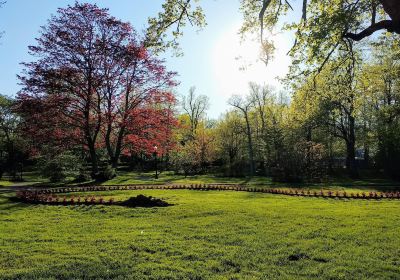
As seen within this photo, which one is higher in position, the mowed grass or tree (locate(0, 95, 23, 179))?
tree (locate(0, 95, 23, 179))

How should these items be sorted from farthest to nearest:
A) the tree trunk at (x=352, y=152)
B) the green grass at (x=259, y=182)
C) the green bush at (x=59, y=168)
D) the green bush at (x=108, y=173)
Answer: the tree trunk at (x=352, y=152), the green bush at (x=59, y=168), the green bush at (x=108, y=173), the green grass at (x=259, y=182)

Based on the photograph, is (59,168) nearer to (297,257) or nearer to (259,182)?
(259,182)

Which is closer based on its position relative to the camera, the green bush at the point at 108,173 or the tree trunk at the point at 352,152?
the green bush at the point at 108,173

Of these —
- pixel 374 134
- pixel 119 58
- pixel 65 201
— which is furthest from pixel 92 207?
pixel 374 134

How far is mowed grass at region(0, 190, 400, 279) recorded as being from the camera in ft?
20.1

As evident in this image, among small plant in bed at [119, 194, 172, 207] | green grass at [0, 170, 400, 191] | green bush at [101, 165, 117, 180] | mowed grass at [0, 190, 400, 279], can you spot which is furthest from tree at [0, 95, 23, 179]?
mowed grass at [0, 190, 400, 279]

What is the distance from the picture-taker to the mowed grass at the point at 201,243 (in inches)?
241

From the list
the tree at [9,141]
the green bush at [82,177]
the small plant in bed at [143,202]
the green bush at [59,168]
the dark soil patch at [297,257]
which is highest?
the tree at [9,141]

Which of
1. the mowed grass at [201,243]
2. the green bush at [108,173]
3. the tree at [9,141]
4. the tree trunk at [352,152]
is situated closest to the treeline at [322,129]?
the tree trunk at [352,152]

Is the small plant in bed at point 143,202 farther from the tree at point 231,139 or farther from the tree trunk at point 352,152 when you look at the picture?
the tree at point 231,139

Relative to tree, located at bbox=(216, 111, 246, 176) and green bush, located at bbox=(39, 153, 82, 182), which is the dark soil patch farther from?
tree, located at bbox=(216, 111, 246, 176)

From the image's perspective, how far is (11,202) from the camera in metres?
14.9

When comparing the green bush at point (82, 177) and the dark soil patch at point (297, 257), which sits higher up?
the green bush at point (82, 177)

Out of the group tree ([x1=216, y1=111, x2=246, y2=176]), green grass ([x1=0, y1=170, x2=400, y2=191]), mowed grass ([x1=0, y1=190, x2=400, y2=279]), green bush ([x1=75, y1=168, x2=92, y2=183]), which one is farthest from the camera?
tree ([x1=216, y1=111, x2=246, y2=176])
